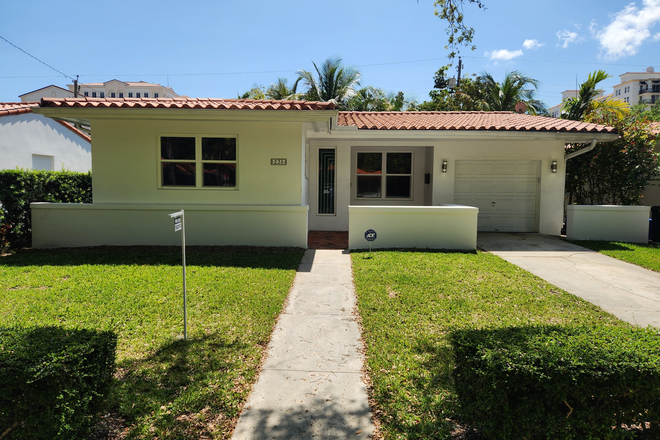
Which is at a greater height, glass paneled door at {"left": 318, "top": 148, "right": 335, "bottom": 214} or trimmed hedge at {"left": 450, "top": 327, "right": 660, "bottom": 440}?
glass paneled door at {"left": 318, "top": 148, "right": 335, "bottom": 214}

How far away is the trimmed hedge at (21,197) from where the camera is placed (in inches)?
347

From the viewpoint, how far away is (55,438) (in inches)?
90.5

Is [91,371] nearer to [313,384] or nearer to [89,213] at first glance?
[313,384]

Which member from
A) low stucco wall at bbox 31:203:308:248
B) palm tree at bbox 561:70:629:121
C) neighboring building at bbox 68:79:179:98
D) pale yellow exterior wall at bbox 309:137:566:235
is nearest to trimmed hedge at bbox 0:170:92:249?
low stucco wall at bbox 31:203:308:248

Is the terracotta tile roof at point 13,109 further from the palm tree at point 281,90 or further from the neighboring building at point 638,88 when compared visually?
the neighboring building at point 638,88

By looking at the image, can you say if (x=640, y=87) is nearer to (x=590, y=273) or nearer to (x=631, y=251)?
(x=631, y=251)

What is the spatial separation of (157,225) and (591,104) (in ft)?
55.0

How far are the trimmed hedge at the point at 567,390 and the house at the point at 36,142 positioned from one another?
14.2m

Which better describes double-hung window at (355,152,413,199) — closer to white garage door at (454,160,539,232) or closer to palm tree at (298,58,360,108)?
white garage door at (454,160,539,232)

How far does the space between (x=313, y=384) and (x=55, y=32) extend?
63.2ft

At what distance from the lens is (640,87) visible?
340ft

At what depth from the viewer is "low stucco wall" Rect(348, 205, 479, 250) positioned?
926 centimetres

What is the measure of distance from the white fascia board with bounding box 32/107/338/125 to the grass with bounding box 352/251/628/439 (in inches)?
122

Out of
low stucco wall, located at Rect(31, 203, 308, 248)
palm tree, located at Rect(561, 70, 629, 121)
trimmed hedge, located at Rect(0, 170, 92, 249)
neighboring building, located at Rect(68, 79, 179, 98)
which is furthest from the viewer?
neighboring building, located at Rect(68, 79, 179, 98)
